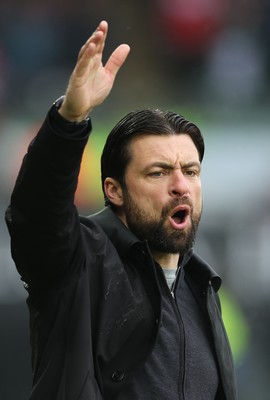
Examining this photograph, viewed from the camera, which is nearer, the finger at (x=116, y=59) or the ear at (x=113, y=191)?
the finger at (x=116, y=59)

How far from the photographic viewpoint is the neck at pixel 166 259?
6.63 feet

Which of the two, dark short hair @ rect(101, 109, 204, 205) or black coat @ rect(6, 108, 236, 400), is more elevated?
dark short hair @ rect(101, 109, 204, 205)

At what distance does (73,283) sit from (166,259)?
40 cm

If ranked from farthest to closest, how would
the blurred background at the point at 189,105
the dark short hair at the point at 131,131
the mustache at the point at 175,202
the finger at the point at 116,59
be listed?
1. the blurred background at the point at 189,105
2. the dark short hair at the point at 131,131
3. the mustache at the point at 175,202
4. the finger at the point at 116,59

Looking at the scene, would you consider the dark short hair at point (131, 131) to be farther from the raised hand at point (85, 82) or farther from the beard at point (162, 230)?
the raised hand at point (85, 82)

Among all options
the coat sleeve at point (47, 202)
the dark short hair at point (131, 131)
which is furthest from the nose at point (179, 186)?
the coat sleeve at point (47, 202)

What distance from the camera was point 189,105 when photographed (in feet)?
13.7

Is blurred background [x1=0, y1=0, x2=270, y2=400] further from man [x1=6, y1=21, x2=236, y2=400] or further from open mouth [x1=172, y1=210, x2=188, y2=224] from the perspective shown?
open mouth [x1=172, y1=210, x2=188, y2=224]

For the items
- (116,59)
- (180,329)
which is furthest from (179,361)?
(116,59)

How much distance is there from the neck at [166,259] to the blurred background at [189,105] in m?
1.75

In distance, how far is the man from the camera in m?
1.55

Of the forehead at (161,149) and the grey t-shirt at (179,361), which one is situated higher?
the forehead at (161,149)

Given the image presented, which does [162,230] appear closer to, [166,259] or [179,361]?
[166,259]

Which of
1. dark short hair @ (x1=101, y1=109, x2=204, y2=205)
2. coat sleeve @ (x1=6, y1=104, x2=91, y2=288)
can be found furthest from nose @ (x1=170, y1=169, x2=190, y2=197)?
coat sleeve @ (x1=6, y1=104, x2=91, y2=288)
